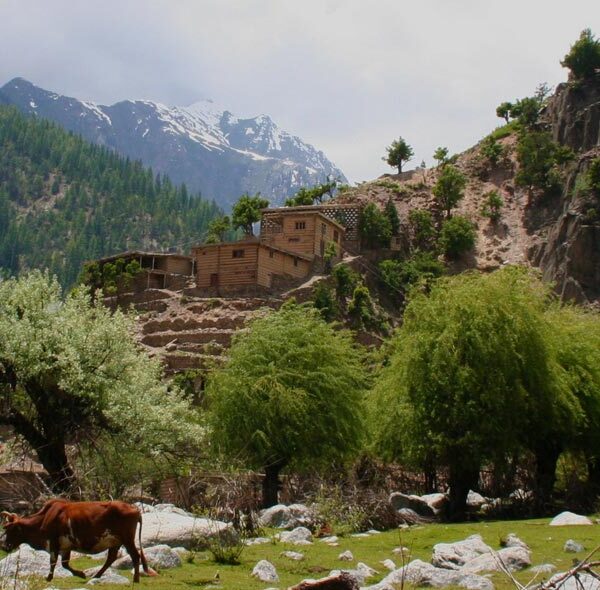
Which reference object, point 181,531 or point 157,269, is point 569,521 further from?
point 157,269

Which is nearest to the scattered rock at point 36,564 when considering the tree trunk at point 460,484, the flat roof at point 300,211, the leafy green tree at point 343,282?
the tree trunk at point 460,484

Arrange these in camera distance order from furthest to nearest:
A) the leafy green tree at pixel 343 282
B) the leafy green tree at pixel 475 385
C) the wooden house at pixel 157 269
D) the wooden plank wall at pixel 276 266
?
the wooden house at pixel 157 269 < the leafy green tree at pixel 343 282 < the wooden plank wall at pixel 276 266 < the leafy green tree at pixel 475 385

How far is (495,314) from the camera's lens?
27.3 m

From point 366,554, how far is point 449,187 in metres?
65.9

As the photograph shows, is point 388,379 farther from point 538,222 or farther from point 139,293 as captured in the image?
point 538,222

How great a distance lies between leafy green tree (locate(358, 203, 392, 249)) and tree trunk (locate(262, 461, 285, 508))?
47.8 metres

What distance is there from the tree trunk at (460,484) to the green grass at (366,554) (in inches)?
126

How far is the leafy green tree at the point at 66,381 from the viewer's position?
2345cm

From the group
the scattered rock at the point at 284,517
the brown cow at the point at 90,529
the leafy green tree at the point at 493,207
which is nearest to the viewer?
the brown cow at the point at 90,529

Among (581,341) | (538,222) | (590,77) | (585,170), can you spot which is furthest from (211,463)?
(590,77)

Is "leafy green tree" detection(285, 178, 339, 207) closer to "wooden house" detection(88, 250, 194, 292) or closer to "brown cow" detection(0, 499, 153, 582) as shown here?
"wooden house" detection(88, 250, 194, 292)

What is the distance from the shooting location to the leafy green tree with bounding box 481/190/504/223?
8100 cm

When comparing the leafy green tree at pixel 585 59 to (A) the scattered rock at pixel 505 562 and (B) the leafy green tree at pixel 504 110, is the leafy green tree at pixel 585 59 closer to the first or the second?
(B) the leafy green tree at pixel 504 110

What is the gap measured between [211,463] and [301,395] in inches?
219
